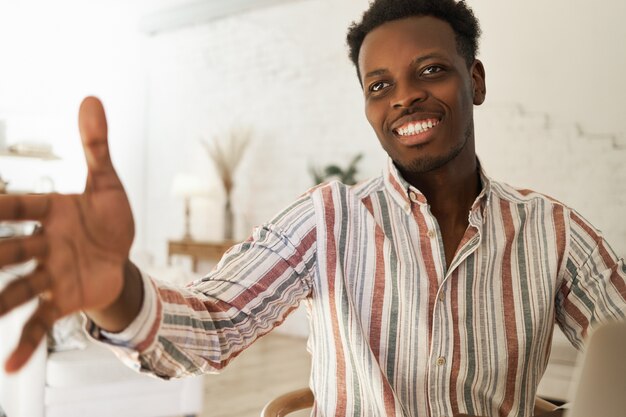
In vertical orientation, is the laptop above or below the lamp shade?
below

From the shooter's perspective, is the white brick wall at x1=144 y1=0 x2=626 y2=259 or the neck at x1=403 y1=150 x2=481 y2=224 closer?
the neck at x1=403 y1=150 x2=481 y2=224

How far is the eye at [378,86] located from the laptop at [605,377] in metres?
0.73

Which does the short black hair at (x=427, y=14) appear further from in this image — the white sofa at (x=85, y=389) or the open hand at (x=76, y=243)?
the white sofa at (x=85, y=389)

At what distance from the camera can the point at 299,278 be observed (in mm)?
1110

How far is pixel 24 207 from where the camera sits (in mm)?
601

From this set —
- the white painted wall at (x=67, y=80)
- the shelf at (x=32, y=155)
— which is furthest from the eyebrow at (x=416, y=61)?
the white painted wall at (x=67, y=80)

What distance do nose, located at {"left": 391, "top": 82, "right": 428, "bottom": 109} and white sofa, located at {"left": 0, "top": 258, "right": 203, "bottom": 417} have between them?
2047mm

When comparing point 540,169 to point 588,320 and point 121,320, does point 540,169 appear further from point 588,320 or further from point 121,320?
point 121,320

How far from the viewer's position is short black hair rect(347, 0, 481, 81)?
47.0 inches

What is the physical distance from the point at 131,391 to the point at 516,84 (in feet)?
9.31

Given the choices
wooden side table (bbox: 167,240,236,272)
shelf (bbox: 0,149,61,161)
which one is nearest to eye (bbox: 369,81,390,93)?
wooden side table (bbox: 167,240,236,272)

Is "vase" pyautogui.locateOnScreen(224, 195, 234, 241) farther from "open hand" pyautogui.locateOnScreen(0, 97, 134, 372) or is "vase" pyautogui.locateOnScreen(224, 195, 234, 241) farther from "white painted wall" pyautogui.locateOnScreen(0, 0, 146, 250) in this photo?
"open hand" pyautogui.locateOnScreen(0, 97, 134, 372)

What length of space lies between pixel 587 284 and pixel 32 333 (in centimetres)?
92

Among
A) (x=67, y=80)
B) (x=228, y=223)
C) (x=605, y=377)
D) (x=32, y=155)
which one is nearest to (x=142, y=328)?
(x=605, y=377)
